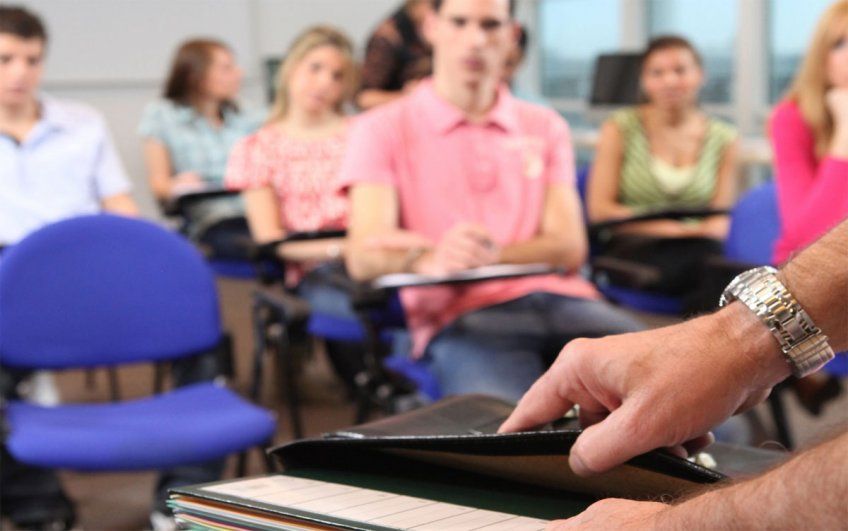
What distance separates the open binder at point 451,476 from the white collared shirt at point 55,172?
10.2ft

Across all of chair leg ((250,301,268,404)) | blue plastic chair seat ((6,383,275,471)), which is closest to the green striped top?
chair leg ((250,301,268,404))

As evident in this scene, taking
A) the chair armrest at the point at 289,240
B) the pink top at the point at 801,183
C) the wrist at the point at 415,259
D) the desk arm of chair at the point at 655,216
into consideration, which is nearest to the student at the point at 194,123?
the chair armrest at the point at 289,240

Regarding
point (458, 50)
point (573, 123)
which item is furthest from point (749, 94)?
point (458, 50)

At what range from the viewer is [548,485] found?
29.9 inches

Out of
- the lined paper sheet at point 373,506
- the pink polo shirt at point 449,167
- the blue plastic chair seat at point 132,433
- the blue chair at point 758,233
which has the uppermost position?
the lined paper sheet at point 373,506

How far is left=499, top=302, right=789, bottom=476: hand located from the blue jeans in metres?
1.36

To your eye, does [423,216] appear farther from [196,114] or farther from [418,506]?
[196,114]

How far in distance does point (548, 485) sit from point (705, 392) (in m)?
0.12

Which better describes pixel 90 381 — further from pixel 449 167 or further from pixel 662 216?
pixel 449 167

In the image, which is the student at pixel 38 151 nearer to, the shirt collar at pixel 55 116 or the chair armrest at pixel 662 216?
the shirt collar at pixel 55 116

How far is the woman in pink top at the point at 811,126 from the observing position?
281cm

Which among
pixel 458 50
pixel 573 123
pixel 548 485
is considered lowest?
pixel 573 123

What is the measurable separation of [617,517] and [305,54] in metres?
4.00

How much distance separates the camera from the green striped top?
435 centimetres
